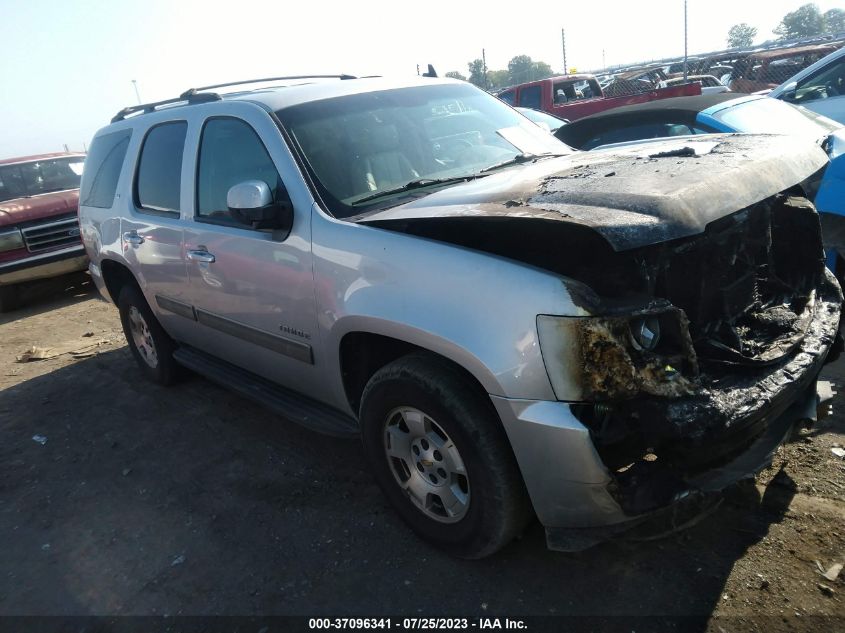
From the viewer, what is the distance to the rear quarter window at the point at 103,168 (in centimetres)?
500

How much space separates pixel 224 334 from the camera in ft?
13.1

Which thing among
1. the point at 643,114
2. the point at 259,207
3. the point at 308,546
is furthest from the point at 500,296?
the point at 643,114

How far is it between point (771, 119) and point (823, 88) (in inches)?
116

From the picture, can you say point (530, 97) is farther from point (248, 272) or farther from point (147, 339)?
point (248, 272)

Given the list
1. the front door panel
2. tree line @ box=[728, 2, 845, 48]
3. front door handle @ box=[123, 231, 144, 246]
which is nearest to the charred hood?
the front door panel

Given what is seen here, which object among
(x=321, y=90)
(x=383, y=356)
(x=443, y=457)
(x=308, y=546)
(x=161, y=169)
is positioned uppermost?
(x=321, y=90)

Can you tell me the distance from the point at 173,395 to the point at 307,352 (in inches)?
91.6

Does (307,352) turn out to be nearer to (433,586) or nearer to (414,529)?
(414,529)

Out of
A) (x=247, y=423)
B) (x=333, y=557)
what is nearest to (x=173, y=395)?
(x=247, y=423)

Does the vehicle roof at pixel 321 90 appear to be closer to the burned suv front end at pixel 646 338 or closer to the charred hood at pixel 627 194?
the charred hood at pixel 627 194

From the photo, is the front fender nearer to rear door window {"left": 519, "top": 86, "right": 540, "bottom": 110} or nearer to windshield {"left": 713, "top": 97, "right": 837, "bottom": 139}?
windshield {"left": 713, "top": 97, "right": 837, "bottom": 139}

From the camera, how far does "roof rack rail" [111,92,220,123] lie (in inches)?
162

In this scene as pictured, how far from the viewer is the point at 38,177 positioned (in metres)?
9.82

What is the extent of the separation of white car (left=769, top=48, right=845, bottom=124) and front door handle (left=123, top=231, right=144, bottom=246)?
25.2 feet
